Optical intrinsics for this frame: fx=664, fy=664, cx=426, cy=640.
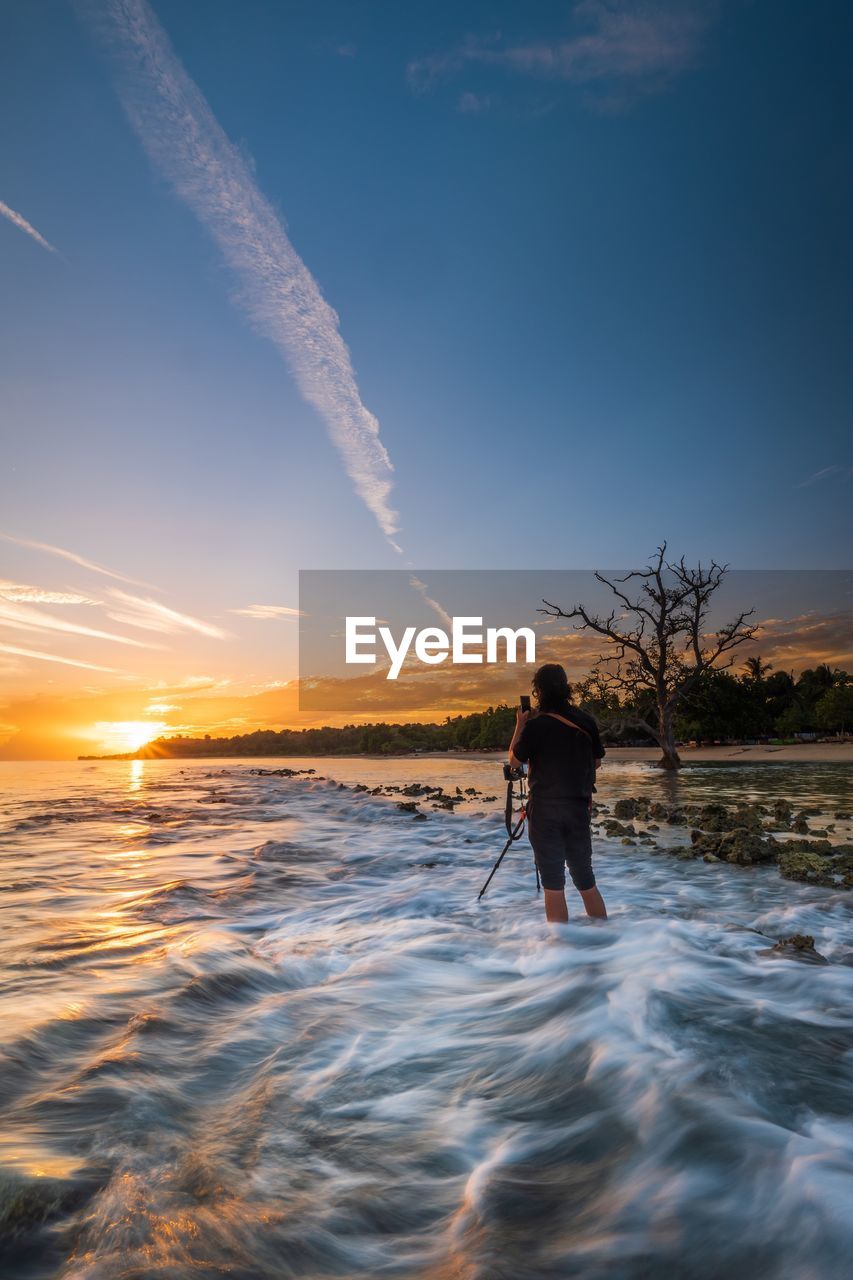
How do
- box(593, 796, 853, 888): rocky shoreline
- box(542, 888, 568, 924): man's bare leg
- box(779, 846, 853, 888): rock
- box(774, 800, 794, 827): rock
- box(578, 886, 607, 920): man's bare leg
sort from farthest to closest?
1. box(774, 800, 794, 827): rock
2. box(593, 796, 853, 888): rocky shoreline
3. box(779, 846, 853, 888): rock
4. box(578, 886, 607, 920): man's bare leg
5. box(542, 888, 568, 924): man's bare leg

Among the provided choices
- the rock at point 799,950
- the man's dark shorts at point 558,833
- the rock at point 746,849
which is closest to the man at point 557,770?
the man's dark shorts at point 558,833

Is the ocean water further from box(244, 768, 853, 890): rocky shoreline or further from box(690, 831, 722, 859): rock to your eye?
box(690, 831, 722, 859): rock

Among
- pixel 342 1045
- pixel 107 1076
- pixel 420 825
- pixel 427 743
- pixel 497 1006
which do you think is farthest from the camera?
pixel 427 743

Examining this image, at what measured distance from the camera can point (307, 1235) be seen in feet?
10.1

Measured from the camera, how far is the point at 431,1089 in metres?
4.54

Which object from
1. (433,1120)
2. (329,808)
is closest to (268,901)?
(433,1120)

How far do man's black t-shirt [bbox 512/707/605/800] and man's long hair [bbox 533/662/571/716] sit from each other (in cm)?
13

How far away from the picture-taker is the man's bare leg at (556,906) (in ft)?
24.4

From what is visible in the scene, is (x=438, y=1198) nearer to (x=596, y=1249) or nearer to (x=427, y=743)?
(x=596, y=1249)

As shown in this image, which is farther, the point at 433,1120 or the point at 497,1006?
the point at 497,1006

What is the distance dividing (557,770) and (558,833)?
68cm

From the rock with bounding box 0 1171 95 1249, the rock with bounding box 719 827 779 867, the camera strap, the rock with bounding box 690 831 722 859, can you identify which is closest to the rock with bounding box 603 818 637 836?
the rock with bounding box 690 831 722 859

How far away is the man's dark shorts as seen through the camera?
7.06 metres

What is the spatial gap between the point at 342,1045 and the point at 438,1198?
6.46 ft
